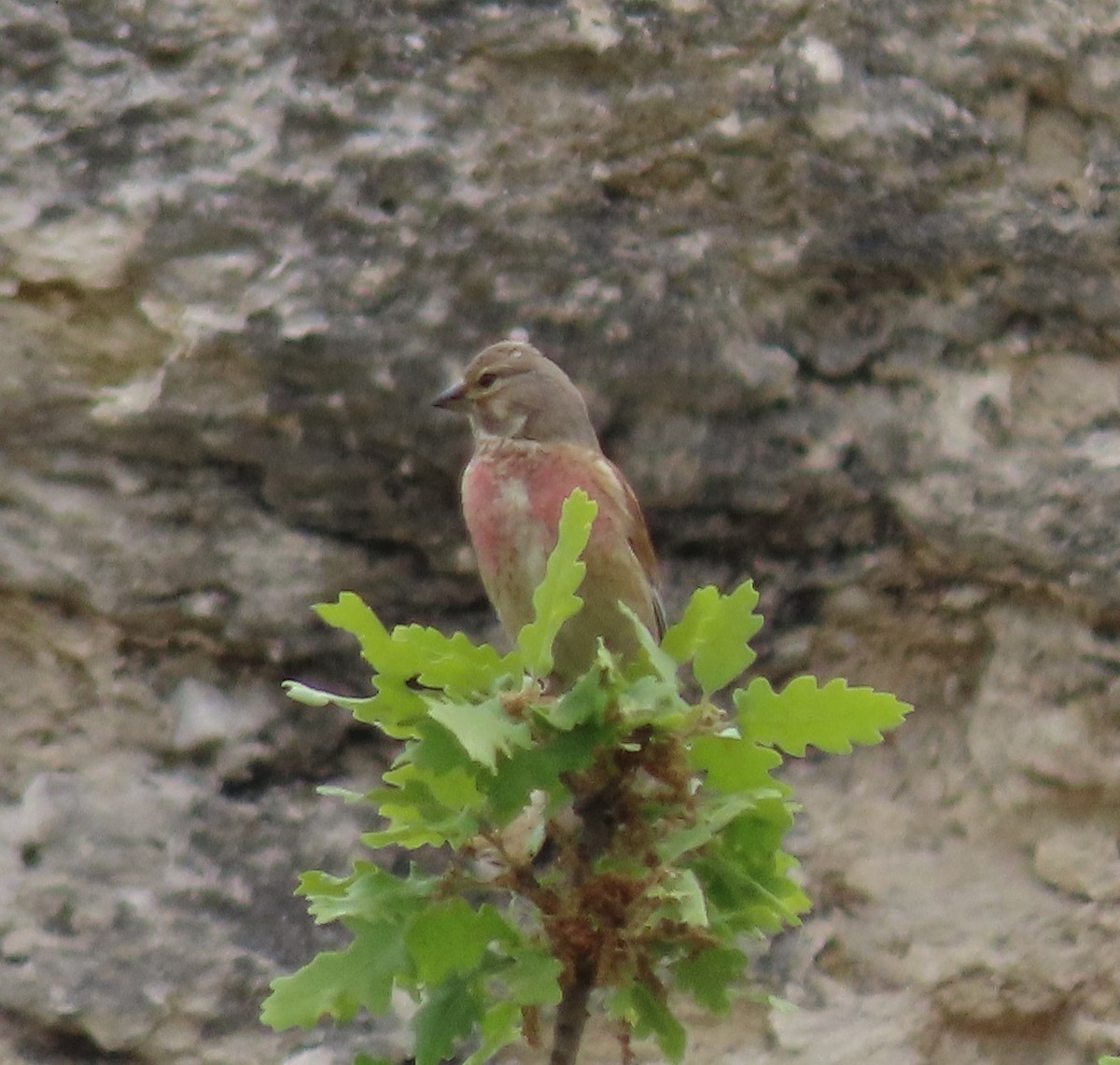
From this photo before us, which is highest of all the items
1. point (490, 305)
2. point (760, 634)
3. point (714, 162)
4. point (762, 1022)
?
point (714, 162)

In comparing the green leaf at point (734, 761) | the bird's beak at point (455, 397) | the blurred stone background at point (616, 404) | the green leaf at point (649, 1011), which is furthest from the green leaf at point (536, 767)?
the blurred stone background at point (616, 404)

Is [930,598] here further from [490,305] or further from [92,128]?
[92,128]

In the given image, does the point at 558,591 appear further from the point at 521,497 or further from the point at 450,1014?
the point at 521,497

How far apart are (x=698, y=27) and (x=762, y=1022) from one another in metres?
2.29

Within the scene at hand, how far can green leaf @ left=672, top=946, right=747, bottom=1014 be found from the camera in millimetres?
1724

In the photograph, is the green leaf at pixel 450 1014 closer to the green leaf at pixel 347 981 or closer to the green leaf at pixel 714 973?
the green leaf at pixel 347 981

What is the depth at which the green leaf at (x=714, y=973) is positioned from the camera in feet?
5.65

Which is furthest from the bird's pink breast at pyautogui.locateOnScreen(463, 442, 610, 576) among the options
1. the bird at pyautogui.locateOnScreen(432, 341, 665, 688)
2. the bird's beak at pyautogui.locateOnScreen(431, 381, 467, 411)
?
the bird's beak at pyautogui.locateOnScreen(431, 381, 467, 411)

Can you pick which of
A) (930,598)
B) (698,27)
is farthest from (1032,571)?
(698,27)

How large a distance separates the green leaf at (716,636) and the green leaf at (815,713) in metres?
0.06

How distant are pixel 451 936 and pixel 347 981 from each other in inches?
4.6

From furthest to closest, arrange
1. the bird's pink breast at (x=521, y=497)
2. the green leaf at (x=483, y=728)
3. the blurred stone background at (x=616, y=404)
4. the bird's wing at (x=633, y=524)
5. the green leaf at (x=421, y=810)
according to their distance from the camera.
Result: the blurred stone background at (x=616, y=404)
the bird's wing at (x=633, y=524)
the bird's pink breast at (x=521, y=497)
the green leaf at (x=421, y=810)
the green leaf at (x=483, y=728)

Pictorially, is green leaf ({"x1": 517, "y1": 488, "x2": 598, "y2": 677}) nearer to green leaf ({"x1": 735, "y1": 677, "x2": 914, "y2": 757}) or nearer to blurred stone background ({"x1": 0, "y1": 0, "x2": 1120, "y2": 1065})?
green leaf ({"x1": 735, "y1": 677, "x2": 914, "y2": 757})

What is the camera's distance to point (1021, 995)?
3742 mm
